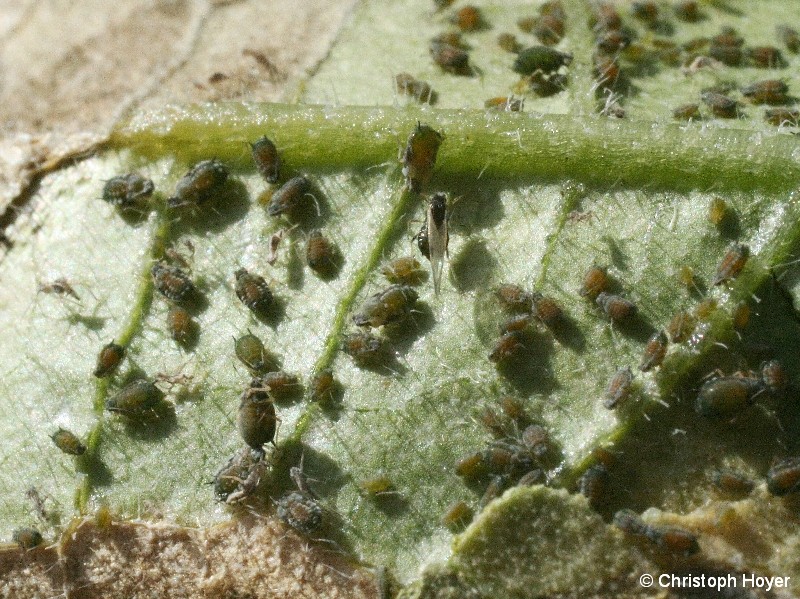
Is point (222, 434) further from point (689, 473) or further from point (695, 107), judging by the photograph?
point (695, 107)

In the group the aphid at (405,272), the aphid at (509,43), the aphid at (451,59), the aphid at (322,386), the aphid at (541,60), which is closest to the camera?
the aphid at (322,386)

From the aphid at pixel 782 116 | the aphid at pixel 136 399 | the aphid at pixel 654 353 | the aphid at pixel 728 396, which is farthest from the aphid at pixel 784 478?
the aphid at pixel 136 399

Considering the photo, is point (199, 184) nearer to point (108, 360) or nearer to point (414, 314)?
point (108, 360)

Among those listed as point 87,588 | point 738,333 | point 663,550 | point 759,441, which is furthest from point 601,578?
point 87,588

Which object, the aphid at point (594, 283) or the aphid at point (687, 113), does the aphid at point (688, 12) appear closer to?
the aphid at point (687, 113)

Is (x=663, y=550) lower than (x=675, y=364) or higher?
lower

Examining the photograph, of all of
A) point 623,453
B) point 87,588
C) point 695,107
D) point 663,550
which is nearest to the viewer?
point 663,550
